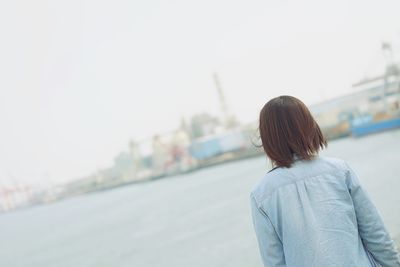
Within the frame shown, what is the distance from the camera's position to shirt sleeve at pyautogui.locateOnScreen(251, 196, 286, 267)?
3.11 ft

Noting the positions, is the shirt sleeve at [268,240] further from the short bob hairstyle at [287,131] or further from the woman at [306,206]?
the short bob hairstyle at [287,131]

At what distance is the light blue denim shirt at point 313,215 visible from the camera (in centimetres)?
93

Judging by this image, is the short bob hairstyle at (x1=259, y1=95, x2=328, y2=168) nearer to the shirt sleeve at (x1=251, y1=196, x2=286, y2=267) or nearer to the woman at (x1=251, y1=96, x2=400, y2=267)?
the woman at (x1=251, y1=96, x2=400, y2=267)

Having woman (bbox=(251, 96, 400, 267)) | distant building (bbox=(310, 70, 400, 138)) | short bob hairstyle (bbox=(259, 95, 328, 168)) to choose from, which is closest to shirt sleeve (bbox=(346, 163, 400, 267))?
woman (bbox=(251, 96, 400, 267))

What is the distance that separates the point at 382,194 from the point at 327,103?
3637 cm

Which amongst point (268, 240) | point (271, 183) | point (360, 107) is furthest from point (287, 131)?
point (360, 107)

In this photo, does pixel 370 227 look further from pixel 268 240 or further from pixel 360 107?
pixel 360 107

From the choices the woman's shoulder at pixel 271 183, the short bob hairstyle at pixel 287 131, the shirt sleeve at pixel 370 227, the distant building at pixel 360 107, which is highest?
the short bob hairstyle at pixel 287 131

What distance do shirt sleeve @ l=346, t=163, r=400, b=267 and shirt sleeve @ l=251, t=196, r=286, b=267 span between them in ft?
0.68

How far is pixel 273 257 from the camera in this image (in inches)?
37.6

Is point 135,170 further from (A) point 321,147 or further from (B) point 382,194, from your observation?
(A) point 321,147

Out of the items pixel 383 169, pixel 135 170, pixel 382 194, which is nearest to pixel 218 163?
pixel 135 170

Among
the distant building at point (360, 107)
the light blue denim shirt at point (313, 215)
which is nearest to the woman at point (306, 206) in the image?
the light blue denim shirt at point (313, 215)

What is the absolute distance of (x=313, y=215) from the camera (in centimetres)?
93
